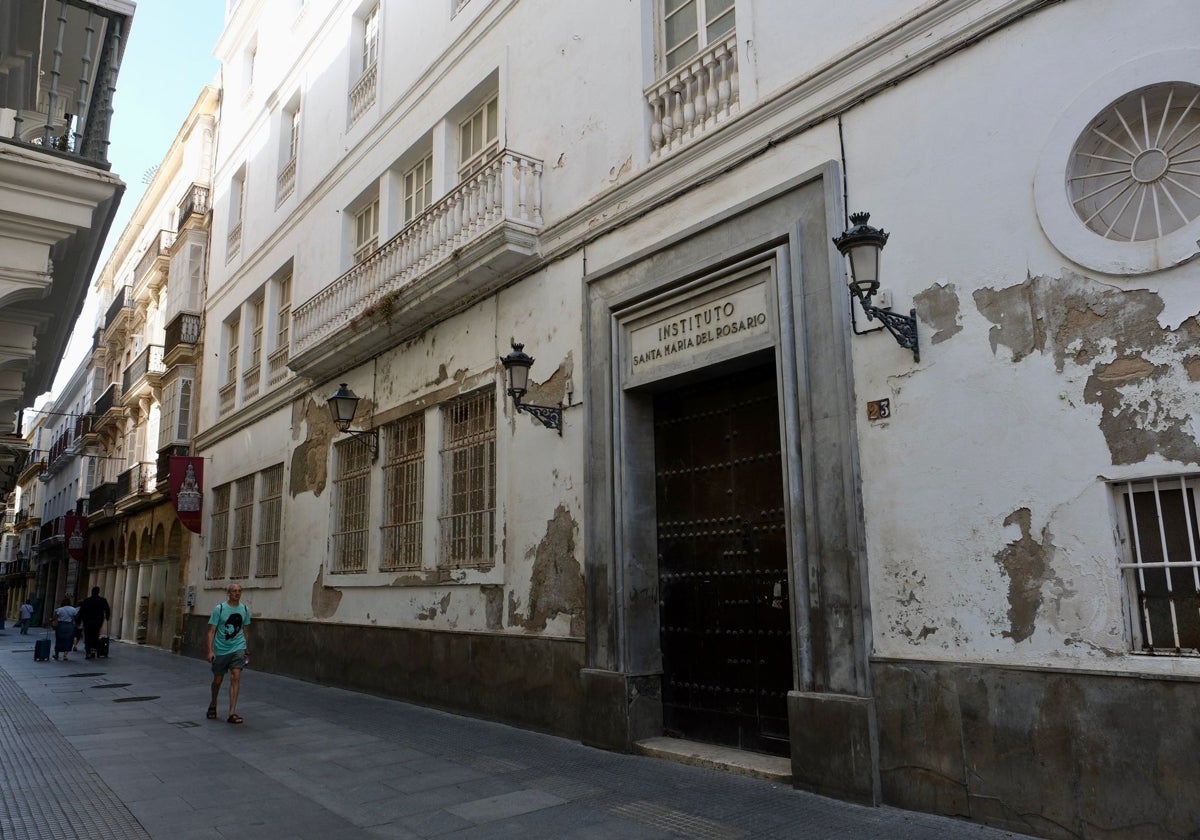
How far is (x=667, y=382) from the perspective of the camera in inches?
287

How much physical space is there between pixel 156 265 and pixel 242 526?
39.6 feet

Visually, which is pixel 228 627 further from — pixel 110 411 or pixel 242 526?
pixel 110 411

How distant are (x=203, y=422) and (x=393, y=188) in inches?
392

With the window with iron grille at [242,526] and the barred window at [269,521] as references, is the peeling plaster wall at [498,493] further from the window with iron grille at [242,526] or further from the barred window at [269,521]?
the window with iron grille at [242,526]

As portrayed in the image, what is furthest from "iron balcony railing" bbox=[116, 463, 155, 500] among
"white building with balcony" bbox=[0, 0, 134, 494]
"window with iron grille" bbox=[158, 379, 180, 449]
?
"white building with balcony" bbox=[0, 0, 134, 494]

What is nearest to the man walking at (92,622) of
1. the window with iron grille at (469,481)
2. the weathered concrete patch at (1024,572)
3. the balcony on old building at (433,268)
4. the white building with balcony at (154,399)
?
the white building with balcony at (154,399)

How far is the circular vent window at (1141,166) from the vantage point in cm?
439

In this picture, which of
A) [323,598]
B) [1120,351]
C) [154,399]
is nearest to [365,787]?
[1120,351]

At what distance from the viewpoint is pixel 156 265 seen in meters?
24.6

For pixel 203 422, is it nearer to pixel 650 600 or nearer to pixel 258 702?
pixel 258 702

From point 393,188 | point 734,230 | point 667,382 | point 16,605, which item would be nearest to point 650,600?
point 667,382

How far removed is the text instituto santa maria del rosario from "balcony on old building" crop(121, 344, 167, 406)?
18864 mm

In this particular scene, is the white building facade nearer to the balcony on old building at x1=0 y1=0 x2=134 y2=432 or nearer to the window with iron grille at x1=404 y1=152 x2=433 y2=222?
the window with iron grille at x1=404 y1=152 x2=433 y2=222

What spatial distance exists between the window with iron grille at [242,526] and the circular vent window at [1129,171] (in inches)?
564
